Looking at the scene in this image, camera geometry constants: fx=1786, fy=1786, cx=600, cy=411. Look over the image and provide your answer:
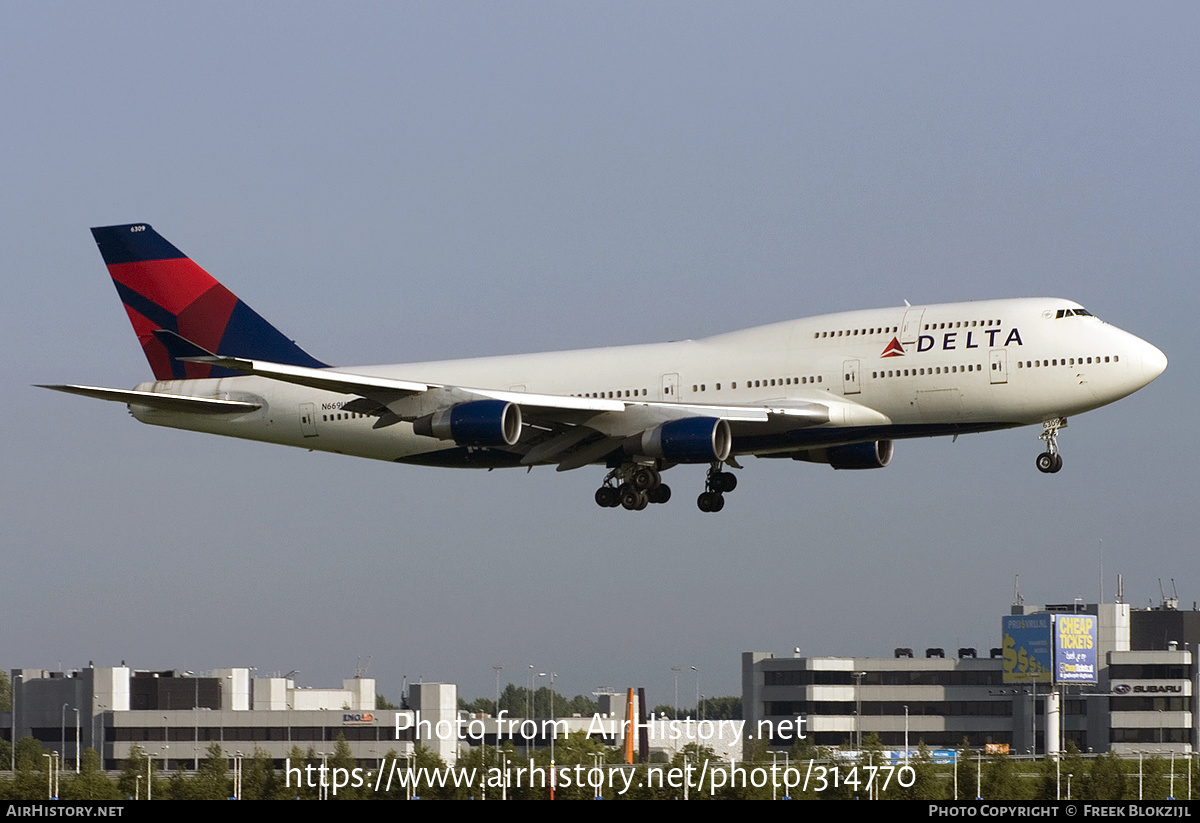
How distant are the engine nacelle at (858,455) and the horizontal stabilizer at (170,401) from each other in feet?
70.9

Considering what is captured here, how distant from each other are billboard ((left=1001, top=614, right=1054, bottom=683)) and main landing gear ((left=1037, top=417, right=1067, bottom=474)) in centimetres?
8709

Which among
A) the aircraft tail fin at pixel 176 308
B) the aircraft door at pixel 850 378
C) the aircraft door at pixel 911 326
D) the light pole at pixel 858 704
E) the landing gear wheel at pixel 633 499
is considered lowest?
the light pole at pixel 858 704

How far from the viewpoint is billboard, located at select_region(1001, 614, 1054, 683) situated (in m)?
143

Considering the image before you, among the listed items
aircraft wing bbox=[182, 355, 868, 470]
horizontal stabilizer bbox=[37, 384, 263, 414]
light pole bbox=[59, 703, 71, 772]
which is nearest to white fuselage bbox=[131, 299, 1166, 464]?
aircraft wing bbox=[182, 355, 868, 470]

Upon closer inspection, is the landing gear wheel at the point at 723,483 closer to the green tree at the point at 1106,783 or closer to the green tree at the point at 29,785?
the green tree at the point at 1106,783

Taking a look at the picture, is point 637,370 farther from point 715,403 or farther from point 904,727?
point 904,727

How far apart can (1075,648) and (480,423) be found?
96.5m

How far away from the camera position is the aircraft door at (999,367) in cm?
5741

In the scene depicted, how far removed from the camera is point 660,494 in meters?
65.6

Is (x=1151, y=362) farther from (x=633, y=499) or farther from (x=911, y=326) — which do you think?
(x=633, y=499)

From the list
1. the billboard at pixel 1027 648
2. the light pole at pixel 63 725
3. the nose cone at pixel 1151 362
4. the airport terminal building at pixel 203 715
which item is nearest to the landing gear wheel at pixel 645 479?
the nose cone at pixel 1151 362

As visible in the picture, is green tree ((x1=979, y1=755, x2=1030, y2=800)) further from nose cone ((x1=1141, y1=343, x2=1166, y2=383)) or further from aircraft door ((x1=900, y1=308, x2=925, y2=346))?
aircraft door ((x1=900, y1=308, x2=925, y2=346))
